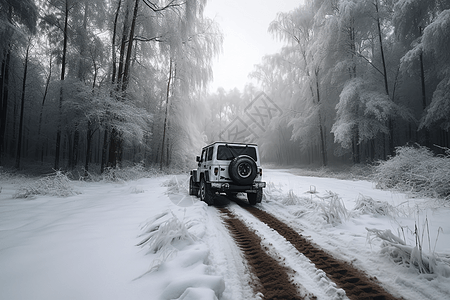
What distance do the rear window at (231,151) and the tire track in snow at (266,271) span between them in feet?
10.1

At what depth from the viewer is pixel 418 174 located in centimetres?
634

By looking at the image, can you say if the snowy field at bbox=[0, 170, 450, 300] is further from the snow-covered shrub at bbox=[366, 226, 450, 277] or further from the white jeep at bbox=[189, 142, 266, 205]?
the white jeep at bbox=[189, 142, 266, 205]

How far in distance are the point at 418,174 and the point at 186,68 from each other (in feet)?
53.0

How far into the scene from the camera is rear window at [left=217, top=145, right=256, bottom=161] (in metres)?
6.47

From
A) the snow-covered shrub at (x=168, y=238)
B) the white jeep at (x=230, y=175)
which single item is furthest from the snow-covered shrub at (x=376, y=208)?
the snow-covered shrub at (x=168, y=238)

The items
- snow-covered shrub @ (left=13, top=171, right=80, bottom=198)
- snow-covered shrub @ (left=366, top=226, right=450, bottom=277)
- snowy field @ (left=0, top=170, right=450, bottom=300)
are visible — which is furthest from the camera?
snow-covered shrub @ (left=13, top=171, right=80, bottom=198)

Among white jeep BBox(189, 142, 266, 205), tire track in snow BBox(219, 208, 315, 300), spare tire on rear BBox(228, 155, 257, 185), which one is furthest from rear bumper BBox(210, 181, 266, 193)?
tire track in snow BBox(219, 208, 315, 300)

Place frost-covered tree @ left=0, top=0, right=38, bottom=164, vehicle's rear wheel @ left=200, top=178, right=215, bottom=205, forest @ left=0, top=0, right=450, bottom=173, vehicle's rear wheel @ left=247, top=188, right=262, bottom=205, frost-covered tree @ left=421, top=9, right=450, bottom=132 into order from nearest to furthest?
vehicle's rear wheel @ left=200, top=178, right=215, bottom=205
vehicle's rear wheel @ left=247, top=188, right=262, bottom=205
frost-covered tree @ left=0, top=0, right=38, bottom=164
frost-covered tree @ left=421, top=9, right=450, bottom=132
forest @ left=0, top=0, right=450, bottom=173

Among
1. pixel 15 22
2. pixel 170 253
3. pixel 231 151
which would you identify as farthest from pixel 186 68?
pixel 170 253

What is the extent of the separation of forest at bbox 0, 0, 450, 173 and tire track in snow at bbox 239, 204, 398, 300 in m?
5.05

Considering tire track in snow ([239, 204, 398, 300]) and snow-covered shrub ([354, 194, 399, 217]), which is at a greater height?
snow-covered shrub ([354, 194, 399, 217])

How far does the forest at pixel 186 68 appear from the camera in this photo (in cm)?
979

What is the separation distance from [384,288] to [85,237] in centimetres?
373

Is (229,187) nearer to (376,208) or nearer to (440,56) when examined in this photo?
(376,208)
